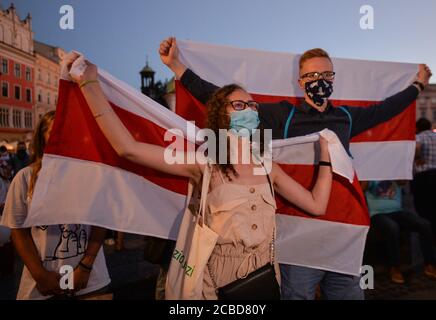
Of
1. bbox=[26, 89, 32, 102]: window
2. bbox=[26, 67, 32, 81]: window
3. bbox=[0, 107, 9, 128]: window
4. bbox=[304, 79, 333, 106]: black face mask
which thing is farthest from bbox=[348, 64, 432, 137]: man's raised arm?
bbox=[26, 89, 32, 102]: window

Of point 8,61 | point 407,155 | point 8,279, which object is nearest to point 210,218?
point 407,155

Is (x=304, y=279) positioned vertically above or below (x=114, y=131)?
below

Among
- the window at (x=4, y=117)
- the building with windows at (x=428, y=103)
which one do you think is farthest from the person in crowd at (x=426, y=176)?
the building with windows at (x=428, y=103)

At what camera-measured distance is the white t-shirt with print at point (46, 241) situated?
2.29 meters

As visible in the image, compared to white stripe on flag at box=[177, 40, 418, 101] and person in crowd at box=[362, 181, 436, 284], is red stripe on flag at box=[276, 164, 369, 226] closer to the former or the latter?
white stripe on flag at box=[177, 40, 418, 101]

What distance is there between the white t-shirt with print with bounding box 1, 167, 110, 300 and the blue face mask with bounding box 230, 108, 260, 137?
4.14 ft

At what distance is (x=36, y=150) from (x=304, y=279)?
6.57 ft

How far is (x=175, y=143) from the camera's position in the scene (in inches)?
102

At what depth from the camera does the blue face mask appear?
7.12 ft

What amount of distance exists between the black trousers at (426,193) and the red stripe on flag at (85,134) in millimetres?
4669

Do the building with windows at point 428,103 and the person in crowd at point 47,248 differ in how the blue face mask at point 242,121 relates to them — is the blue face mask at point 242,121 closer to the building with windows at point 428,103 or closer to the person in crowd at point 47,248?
the person in crowd at point 47,248

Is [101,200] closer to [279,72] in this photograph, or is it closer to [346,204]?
[346,204]

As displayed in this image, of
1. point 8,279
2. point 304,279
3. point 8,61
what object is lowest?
point 8,279

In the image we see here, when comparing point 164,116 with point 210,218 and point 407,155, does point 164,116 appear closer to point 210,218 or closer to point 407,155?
point 210,218
